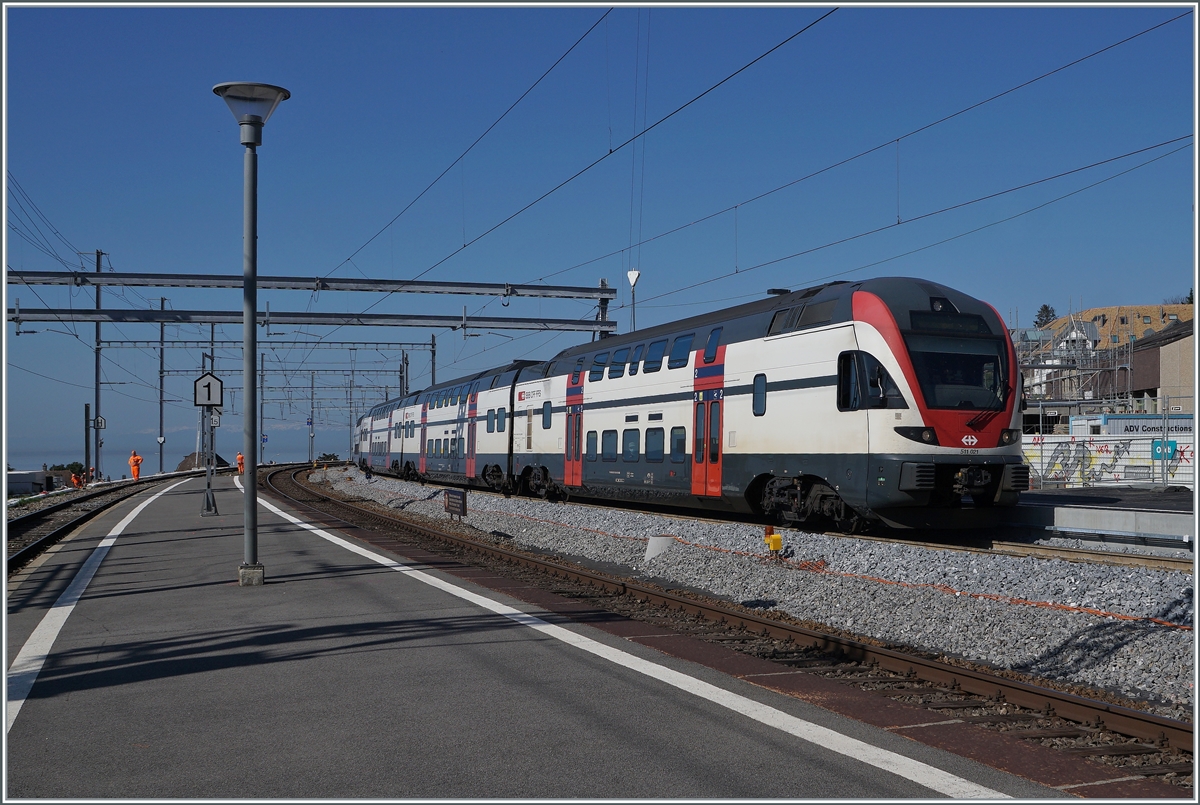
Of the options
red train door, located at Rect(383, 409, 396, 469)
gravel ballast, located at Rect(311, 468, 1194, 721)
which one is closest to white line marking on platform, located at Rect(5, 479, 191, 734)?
gravel ballast, located at Rect(311, 468, 1194, 721)

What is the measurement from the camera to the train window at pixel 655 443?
65.9ft

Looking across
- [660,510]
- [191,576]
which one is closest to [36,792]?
→ [191,576]

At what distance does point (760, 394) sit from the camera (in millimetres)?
16844

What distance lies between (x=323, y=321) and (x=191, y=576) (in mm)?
24694

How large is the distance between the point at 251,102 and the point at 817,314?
29.4ft

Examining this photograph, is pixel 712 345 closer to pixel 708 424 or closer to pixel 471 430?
pixel 708 424

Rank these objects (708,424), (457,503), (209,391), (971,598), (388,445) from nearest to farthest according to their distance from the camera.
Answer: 1. (971,598)
2. (708,424)
3. (209,391)
4. (457,503)
5. (388,445)

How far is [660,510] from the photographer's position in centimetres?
2402

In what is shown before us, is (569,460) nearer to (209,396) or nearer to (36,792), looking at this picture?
(209,396)

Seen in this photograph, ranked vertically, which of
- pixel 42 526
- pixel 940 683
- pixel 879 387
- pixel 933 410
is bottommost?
pixel 42 526

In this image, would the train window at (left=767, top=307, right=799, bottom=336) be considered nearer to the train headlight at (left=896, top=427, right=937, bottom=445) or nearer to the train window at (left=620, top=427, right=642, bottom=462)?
the train headlight at (left=896, top=427, right=937, bottom=445)

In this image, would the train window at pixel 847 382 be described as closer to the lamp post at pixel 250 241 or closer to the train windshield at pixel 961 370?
the train windshield at pixel 961 370

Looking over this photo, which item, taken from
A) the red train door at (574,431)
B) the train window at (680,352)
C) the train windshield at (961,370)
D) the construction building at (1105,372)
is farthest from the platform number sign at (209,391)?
the construction building at (1105,372)

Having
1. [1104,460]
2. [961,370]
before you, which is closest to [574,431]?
[961,370]
